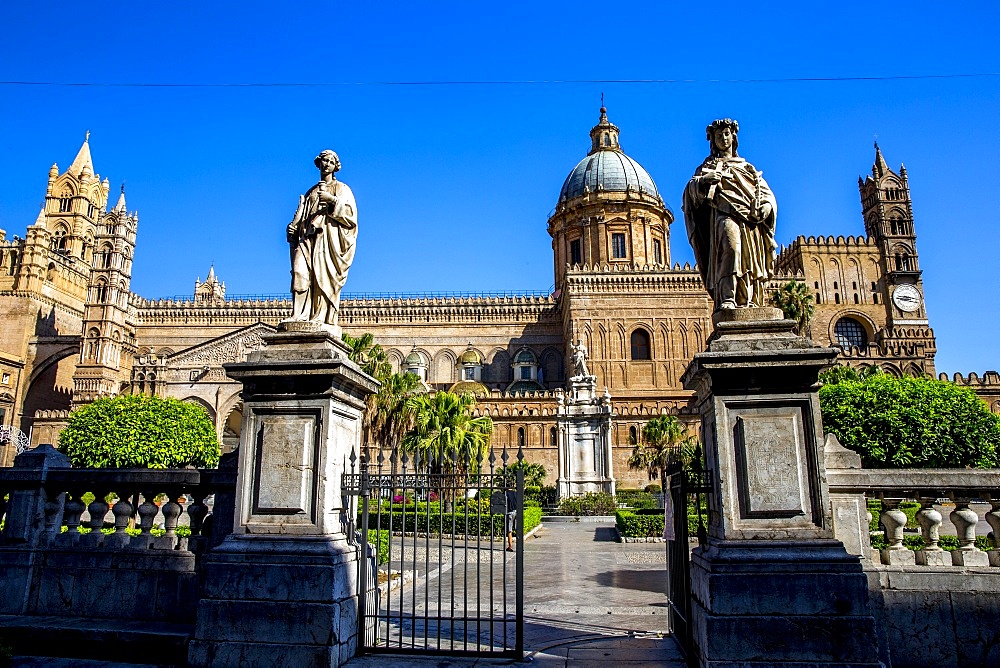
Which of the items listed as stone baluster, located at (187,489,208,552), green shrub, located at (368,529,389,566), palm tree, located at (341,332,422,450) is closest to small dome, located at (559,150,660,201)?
palm tree, located at (341,332,422,450)

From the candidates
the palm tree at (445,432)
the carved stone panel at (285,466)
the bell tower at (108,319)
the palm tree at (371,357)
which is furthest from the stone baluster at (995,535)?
the bell tower at (108,319)

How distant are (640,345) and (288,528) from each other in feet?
136

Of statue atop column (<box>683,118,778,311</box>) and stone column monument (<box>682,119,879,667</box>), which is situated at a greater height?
statue atop column (<box>683,118,778,311</box>)

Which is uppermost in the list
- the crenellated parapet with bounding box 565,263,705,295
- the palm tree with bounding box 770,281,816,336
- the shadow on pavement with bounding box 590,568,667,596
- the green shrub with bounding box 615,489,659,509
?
the crenellated parapet with bounding box 565,263,705,295

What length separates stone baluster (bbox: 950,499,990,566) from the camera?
509cm

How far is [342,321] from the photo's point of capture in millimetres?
50969

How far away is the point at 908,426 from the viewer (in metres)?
22.7

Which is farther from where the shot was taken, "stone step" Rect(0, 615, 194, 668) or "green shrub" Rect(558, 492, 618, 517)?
"green shrub" Rect(558, 492, 618, 517)

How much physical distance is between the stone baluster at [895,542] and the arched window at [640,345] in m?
40.4

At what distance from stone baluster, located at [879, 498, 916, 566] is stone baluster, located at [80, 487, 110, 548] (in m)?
6.32

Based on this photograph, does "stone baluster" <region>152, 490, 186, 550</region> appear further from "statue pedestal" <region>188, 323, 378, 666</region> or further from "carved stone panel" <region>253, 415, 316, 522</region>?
"carved stone panel" <region>253, 415, 316, 522</region>

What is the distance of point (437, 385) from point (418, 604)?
136 feet

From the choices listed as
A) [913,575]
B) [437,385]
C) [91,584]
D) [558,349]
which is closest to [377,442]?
[437,385]

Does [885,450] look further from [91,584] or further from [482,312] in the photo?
[482,312]
